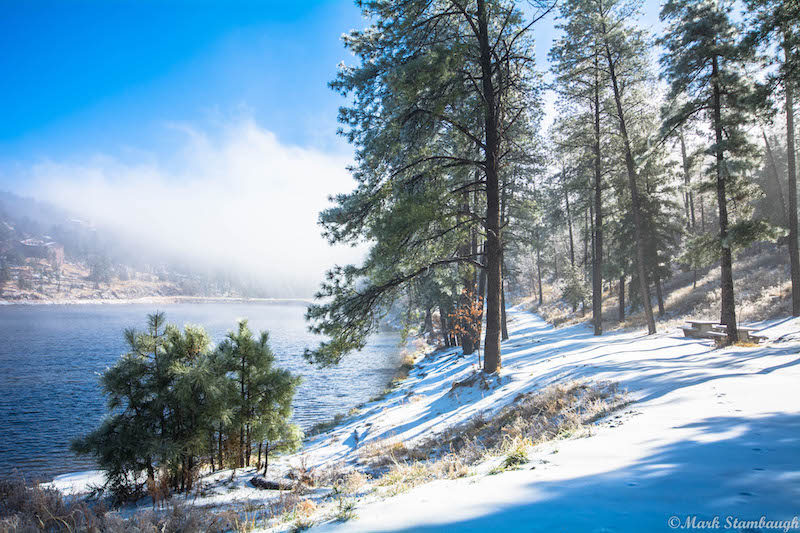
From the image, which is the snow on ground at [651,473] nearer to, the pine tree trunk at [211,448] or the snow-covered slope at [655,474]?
the snow-covered slope at [655,474]

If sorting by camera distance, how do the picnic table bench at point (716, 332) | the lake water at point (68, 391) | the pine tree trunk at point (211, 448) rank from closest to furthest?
the pine tree trunk at point (211, 448) → the picnic table bench at point (716, 332) → the lake water at point (68, 391)

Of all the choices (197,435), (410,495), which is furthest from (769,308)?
(197,435)

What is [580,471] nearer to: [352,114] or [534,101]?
[352,114]

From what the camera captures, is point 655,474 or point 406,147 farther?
point 406,147

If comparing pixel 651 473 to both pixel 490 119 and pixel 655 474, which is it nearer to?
pixel 655 474

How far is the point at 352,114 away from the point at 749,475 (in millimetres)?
9832

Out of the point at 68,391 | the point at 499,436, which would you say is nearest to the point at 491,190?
the point at 499,436

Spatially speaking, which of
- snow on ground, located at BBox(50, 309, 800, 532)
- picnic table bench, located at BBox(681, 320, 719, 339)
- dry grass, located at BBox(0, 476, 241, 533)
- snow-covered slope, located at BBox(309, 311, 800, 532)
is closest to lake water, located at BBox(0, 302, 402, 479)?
dry grass, located at BBox(0, 476, 241, 533)

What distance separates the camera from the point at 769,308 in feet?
52.2

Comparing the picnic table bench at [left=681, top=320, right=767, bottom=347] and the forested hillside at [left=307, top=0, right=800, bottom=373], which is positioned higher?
the forested hillside at [left=307, top=0, right=800, bottom=373]

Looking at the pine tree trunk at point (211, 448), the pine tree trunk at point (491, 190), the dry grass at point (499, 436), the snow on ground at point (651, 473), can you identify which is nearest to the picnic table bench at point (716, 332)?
the snow on ground at point (651, 473)

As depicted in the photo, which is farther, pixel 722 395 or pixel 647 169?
pixel 647 169

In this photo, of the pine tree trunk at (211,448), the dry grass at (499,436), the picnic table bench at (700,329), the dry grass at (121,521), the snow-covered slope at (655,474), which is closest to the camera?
the snow-covered slope at (655,474)

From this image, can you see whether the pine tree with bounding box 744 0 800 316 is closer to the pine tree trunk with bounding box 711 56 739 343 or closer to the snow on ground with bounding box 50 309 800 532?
the pine tree trunk with bounding box 711 56 739 343
